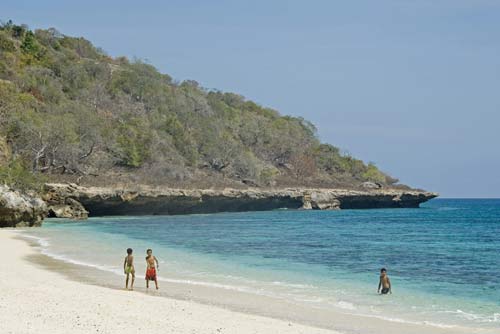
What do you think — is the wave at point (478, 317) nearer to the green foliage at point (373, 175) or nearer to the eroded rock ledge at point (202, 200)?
the eroded rock ledge at point (202, 200)

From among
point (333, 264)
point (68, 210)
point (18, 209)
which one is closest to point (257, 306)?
point (333, 264)

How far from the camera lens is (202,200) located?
252 ft

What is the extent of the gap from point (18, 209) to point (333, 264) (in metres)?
24.8

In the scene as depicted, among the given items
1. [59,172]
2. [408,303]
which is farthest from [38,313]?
[59,172]

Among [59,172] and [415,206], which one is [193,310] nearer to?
[59,172]

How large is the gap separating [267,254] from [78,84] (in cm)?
6820

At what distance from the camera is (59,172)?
217ft

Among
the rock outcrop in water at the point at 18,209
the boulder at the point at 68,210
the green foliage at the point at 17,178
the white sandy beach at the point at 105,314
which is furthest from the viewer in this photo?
the boulder at the point at 68,210

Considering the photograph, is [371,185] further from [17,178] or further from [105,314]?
[105,314]

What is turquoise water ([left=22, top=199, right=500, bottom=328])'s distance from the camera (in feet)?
57.6

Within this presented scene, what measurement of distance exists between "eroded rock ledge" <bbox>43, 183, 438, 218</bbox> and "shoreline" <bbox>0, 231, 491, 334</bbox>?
38843 mm

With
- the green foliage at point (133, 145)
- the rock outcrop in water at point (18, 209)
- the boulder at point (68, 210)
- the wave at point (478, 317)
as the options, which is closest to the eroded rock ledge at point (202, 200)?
the boulder at point (68, 210)

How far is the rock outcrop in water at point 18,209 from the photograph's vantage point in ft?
135

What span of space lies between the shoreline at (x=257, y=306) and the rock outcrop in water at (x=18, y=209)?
19952 mm
